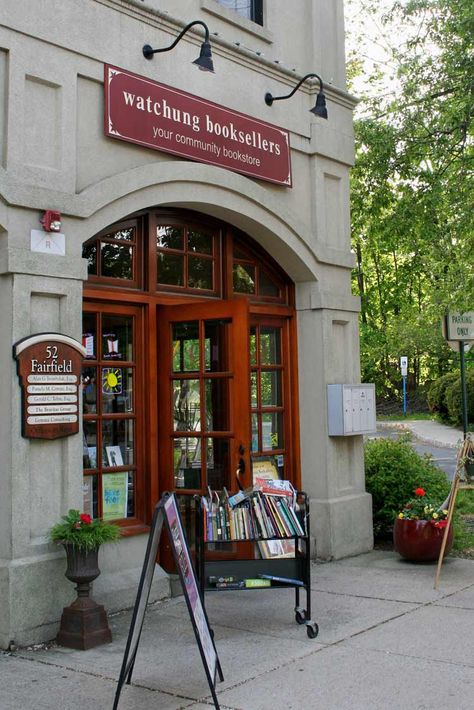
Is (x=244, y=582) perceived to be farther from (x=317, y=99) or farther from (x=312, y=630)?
(x=317, y=99)

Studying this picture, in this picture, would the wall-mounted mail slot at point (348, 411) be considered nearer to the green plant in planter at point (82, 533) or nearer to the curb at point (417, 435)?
the green plant in planter at point (82, 533)

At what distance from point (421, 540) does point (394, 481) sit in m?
1.43

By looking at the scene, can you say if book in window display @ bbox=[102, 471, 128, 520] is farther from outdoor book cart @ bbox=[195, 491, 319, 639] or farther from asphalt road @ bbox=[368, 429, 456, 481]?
asphalt road @ bbox=[368, 429, 456, 481]

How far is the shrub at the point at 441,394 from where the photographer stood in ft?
97.3

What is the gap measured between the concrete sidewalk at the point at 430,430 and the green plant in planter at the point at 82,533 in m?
15.4

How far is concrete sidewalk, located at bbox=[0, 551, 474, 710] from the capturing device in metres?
4.60

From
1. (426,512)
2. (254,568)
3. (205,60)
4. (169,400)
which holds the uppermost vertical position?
(205,60)

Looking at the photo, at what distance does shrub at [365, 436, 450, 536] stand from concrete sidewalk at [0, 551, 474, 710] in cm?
201

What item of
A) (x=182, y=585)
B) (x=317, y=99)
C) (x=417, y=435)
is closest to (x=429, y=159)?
(x=317, y=99)

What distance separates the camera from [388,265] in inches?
1420

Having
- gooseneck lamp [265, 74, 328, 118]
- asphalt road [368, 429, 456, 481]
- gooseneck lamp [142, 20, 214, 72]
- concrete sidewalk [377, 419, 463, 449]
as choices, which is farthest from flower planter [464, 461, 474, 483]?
concrete sidewalk [377, 419, 463, 449]

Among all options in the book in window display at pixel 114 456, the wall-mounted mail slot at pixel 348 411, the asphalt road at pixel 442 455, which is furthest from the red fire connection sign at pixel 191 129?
the asphalt road at pixel 442 455

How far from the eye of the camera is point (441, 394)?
30406mm

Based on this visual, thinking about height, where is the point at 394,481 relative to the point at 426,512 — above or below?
above
